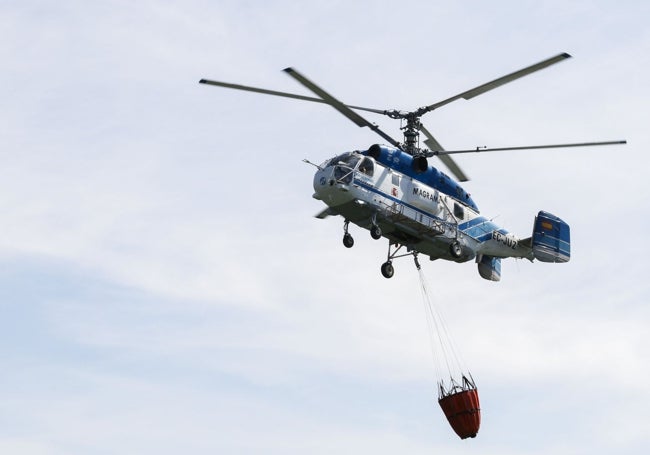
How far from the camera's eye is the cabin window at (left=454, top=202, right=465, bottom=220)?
130 feet

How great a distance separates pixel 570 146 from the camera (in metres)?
36.4

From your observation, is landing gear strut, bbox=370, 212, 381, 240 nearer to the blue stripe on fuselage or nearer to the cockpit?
the cockpit

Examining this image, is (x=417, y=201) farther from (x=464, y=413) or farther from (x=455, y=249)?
(x=464, y=413)

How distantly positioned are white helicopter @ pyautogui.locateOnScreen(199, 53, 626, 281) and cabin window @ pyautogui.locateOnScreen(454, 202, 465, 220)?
4cm

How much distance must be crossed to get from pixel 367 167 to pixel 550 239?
31.7 ft

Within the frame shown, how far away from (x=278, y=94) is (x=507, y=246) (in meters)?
12.7

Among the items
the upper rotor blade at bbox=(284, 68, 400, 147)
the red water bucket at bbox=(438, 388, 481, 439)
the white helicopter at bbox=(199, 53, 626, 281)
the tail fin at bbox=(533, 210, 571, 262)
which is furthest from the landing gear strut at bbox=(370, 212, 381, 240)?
the tail fin at bbox=(533, 210, 571, 262)

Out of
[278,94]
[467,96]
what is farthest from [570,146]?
[278,94]

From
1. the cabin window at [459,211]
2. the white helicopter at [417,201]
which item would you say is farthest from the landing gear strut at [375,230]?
the cabin window at [459,211]

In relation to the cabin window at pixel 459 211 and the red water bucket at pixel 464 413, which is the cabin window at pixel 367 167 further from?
the red water bucket at pixel 464 413

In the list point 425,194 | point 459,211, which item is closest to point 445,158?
point 459,211

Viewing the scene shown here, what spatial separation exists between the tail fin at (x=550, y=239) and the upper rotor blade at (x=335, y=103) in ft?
26.2

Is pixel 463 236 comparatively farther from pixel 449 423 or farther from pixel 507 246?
pixel 449 423

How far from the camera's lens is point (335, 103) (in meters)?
34.4
